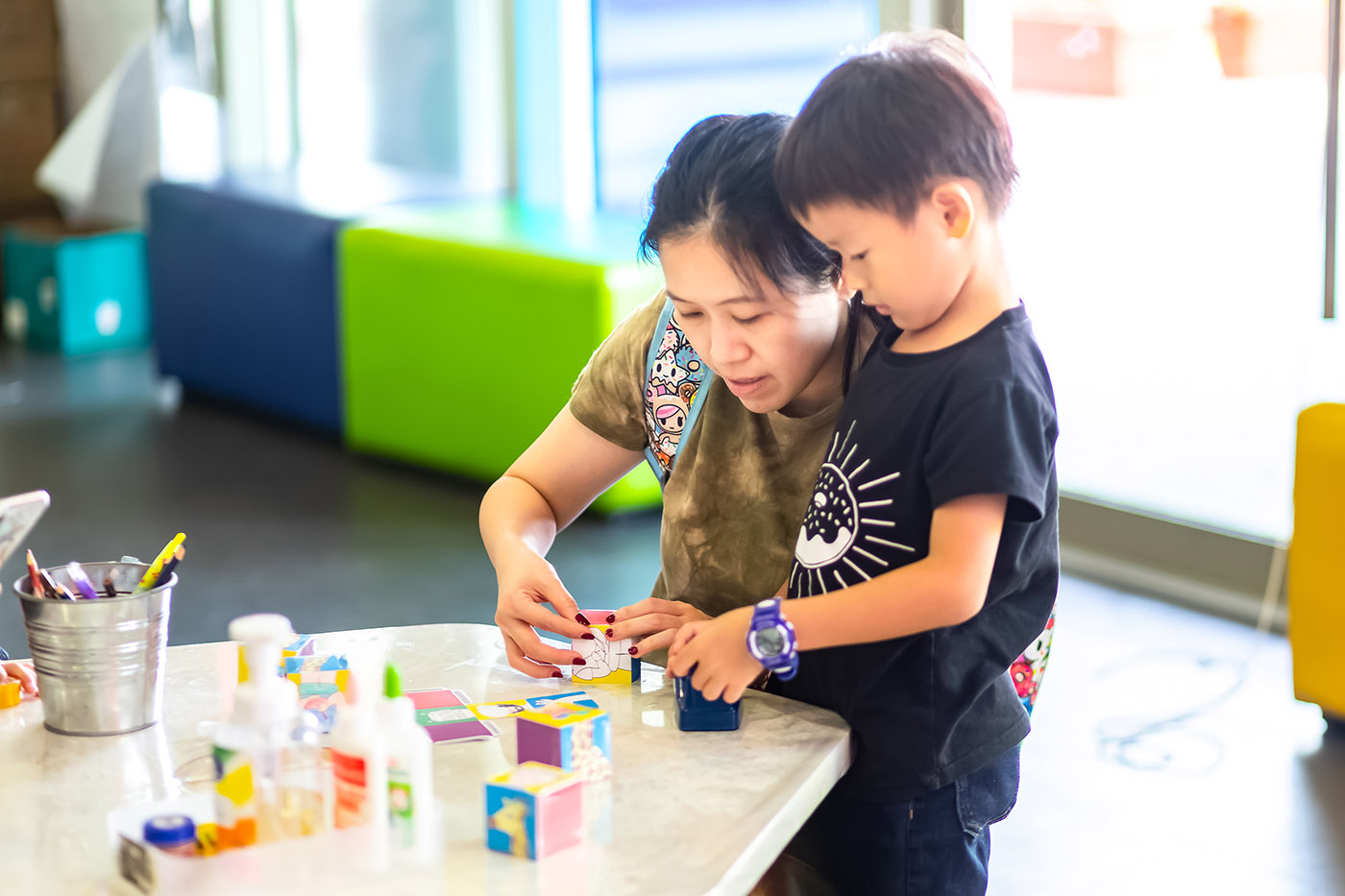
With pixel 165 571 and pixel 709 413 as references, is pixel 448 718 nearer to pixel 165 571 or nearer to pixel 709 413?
pixel 165 571

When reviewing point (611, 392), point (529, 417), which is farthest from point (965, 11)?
point (611, 392)

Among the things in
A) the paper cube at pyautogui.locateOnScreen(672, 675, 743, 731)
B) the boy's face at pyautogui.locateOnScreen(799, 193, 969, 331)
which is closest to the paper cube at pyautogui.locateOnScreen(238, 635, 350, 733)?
the paper cube at pyautogui.locateOnScreen(672, 675, 743, 731)

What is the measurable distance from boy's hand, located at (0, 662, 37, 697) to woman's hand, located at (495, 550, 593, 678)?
0.38 metres

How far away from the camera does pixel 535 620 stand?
4.29ft

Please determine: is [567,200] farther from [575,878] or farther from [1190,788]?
[575,878]

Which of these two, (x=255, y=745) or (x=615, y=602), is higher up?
(x=255, y=745)

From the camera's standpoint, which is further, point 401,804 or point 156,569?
point 156,569

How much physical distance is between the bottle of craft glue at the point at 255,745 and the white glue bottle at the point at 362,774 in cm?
4

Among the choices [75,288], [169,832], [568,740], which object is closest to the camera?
[169,832]

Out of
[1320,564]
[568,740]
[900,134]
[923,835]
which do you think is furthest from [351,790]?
[1320,564]

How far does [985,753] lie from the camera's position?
1.23 meters

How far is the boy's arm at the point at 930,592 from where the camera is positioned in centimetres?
110

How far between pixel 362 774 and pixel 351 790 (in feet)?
0.06

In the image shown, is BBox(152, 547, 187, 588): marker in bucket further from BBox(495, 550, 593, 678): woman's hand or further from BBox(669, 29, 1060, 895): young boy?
BBox(669, 29, 1060, 895): young boy
